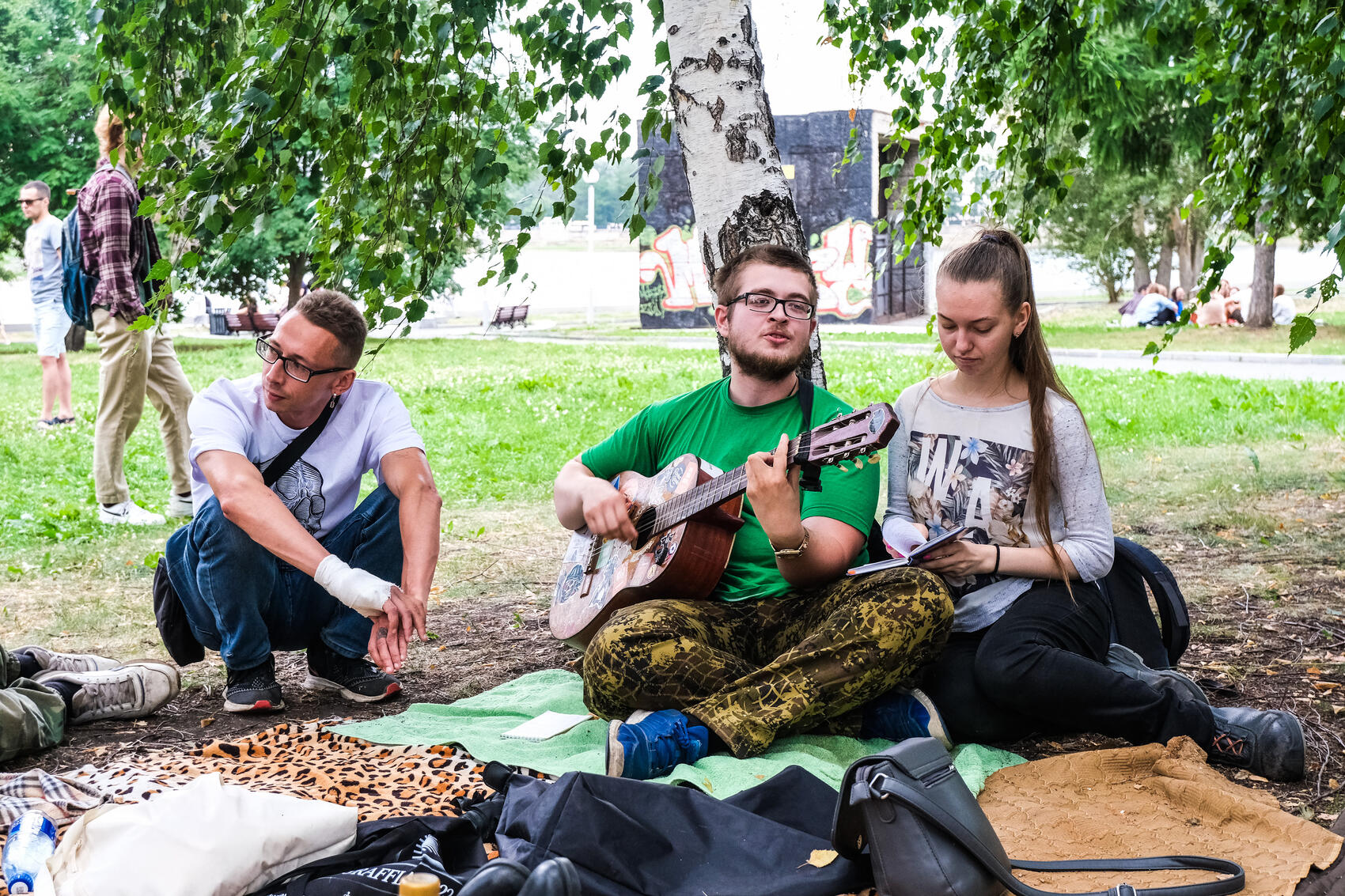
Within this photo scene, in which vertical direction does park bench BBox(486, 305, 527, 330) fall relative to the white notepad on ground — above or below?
above

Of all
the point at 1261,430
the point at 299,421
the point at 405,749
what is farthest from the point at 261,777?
the point at 1261,430

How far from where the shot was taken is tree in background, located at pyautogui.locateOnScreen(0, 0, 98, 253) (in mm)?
23391

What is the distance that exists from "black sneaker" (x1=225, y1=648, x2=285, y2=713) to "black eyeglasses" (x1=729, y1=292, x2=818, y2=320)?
1.72 meters

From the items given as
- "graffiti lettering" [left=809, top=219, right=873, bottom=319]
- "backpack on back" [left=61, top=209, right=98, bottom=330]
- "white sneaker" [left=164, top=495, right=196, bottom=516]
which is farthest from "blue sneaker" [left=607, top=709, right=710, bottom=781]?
"graffiti lettering" [left=809, top=219, right=873, bottom=319]

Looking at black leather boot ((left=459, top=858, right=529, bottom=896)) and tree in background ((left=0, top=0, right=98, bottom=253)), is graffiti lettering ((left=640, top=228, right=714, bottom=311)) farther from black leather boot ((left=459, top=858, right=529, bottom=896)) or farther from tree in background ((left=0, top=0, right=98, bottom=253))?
black leather boot ((left=459, top=858, right=529, bottom=896))

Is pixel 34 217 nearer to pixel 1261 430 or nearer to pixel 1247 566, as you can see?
pixel 1247 566

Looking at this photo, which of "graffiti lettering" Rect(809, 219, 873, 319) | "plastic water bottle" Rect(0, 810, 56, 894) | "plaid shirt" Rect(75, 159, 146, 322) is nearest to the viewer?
"plastic water bottle" Rect(0, 810, 56, 894)

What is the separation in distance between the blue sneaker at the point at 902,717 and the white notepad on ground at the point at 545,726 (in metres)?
0.74

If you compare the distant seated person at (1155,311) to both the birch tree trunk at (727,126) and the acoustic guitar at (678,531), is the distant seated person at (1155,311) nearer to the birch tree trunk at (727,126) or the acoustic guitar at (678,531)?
the birch tree trunk at (727,126)

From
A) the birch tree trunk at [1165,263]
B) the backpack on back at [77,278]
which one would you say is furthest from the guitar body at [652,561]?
the birch tree trunk at [1165,263]

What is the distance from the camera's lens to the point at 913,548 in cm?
287

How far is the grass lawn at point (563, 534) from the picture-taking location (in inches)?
151

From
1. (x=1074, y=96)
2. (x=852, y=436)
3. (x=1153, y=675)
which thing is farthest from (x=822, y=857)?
(x=1074, y=96)

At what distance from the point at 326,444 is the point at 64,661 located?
3.27ft
